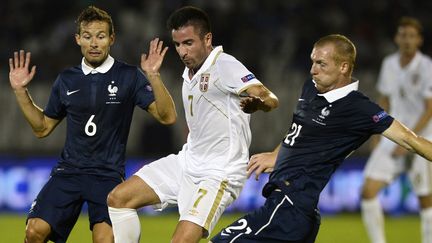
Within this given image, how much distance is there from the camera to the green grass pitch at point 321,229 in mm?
11336

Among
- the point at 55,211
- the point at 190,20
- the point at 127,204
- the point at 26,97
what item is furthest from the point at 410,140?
the point at 26,97

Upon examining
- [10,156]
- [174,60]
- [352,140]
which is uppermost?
[352,140]

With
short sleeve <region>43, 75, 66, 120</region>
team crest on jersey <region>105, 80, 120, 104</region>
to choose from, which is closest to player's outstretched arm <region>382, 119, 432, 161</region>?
team crest on jersey <region>105, 80, 120, 104</region>

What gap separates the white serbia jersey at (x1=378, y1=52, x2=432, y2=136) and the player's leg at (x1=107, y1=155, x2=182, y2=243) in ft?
13.5

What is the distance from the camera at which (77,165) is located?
23.1ft

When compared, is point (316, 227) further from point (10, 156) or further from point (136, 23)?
point (136, 23)

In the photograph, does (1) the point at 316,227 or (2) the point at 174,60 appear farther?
(2) the point at 174,60

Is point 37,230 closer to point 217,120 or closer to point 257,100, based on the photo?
point 217,120

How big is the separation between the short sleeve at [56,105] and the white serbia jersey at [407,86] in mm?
4393

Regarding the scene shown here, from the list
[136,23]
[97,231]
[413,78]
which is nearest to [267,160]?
[97,231]

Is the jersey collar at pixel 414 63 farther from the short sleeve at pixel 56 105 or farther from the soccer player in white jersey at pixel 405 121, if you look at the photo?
the short sleeve at pixel 56 105

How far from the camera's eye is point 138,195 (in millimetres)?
6816

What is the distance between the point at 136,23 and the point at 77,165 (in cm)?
967

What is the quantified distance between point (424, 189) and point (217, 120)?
13.7 feet
